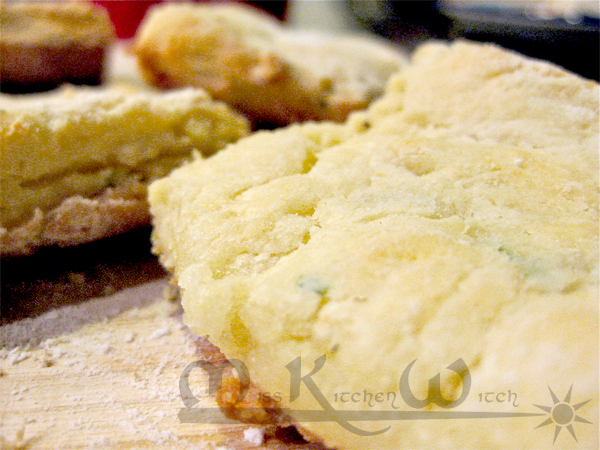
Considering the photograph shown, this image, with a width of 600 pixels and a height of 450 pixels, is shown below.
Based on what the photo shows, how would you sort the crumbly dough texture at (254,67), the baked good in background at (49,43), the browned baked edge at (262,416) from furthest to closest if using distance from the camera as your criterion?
1. the baked good in background at (49,43)
2. the crumbly dough texture at (254,67)
3. the browned baked edge at (262,416)

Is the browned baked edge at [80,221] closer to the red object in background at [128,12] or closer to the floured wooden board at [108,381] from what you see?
the floured wooden board at [108,381]

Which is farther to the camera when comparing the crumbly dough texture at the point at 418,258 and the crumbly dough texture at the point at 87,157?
the crumbly dough texture at the point at 87,157

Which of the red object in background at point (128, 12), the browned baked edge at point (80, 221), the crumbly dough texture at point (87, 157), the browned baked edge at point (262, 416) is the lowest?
the browned baked edge at point (262, 416)

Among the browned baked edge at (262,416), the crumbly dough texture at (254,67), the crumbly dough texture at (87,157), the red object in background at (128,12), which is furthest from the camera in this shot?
the red object in background at (128,12)

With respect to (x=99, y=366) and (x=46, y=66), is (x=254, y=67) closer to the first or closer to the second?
(x=46, y=66)

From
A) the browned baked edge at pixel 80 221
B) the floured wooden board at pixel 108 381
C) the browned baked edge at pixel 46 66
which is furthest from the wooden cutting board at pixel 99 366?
the browned baked edge at pixel 46 66

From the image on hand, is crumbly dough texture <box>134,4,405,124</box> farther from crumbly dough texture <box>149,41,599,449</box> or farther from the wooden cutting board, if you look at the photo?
the wooden cutting board

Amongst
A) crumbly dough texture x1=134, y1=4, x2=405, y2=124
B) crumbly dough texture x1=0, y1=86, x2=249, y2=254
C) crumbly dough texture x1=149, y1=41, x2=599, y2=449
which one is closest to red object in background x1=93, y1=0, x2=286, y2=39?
crumbly dough texture x1=134, y1=4, x2=405, y2=124
